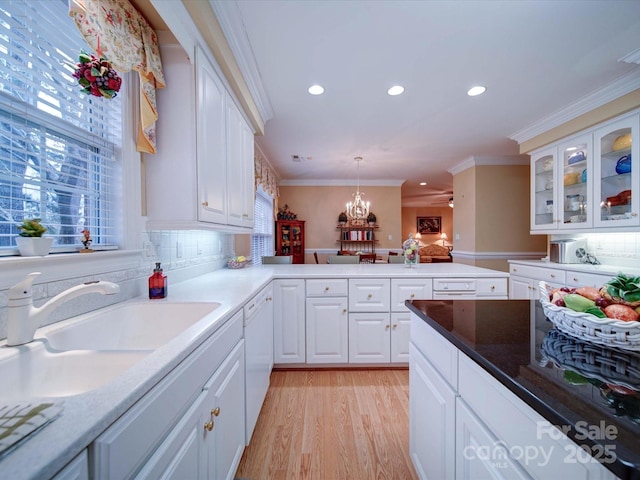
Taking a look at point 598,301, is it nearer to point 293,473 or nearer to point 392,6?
point 293,473

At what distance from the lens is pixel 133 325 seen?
1.22 metres

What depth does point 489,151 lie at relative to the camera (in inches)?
167

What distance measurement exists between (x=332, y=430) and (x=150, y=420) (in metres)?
1.45

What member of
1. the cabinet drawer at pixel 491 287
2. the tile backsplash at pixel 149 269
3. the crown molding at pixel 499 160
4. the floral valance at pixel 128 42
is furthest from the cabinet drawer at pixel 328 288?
the crown molding at pixel 499 160

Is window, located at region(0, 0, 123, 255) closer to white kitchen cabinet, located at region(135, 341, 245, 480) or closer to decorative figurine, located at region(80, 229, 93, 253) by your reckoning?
decorative figurine, located at region(80, 229, 93, 253)

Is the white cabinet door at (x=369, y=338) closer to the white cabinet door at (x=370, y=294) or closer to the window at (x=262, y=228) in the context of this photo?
the white cabinet door at (x=370, y=294)

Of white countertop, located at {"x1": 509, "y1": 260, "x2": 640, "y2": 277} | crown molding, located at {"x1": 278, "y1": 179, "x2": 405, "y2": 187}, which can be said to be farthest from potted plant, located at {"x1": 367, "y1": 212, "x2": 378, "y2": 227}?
white countertop, located at {"x1": 509, "y1": 260, "x2": 640, "y2": 277}

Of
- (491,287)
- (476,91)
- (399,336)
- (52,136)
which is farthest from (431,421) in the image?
(476,91)

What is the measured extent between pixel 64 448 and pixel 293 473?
4.59ft

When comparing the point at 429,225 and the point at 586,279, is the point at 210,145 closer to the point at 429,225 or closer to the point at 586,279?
the point at 586,279

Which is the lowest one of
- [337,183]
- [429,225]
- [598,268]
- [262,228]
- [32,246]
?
[598,268]

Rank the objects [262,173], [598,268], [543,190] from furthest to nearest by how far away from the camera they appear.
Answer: [262,173] → [543,190] → [598,268]

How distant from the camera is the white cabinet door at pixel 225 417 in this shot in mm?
941

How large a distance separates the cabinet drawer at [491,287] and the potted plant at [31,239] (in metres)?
2.83
